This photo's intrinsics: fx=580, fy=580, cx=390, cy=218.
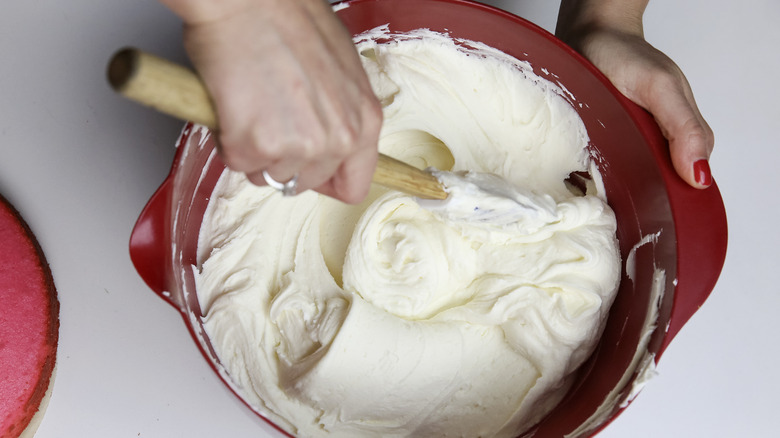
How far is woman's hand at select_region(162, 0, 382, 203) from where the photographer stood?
591mm

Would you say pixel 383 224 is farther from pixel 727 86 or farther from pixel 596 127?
pixel 727 86

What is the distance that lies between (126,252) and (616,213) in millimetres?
987

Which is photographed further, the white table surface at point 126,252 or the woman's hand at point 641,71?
the white table surface at point 126,252

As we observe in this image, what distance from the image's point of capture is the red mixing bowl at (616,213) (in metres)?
0.92

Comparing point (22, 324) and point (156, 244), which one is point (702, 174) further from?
point (22, 324)

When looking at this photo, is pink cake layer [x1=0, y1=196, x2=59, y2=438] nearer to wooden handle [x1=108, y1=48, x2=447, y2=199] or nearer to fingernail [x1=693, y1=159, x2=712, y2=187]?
wooden handle [x1=108, y1=48, x2=447, y2=199]

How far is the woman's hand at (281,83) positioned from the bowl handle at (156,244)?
0.26 metres

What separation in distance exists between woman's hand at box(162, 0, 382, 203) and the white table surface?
654mm

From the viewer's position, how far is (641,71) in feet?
3.33

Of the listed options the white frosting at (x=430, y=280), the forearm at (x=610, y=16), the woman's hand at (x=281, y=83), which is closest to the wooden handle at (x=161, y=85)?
the woman's hand at (x=281, y=83)

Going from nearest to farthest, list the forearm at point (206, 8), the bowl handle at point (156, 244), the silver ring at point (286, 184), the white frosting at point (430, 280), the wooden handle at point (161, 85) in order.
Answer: the wooden handle at point (161, 85) < the forearm at point (206, 8) < the silver ring at point (286, 184) < the bowl handle at point (156, 244) < the white frosting at point (430, 280)

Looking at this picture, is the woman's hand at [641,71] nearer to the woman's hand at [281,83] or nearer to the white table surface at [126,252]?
the white table surface at [126,252]

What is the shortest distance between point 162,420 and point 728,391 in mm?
1201

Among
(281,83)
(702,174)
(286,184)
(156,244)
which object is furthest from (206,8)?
(702,174)
